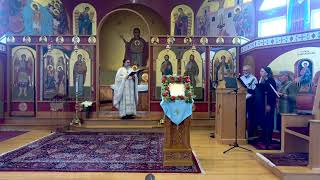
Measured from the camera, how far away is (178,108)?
5750 mm

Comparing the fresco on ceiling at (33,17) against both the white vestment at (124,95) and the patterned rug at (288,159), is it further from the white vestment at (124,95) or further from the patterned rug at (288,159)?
the patterned rug at (288,159)

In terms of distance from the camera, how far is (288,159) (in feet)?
19.4

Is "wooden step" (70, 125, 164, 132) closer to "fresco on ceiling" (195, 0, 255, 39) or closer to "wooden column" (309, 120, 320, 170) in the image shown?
"fresco on ceiling" (195, 0, 255, 39)

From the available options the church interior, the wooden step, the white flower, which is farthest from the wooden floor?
the white flower

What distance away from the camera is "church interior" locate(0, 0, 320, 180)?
5.79 meters

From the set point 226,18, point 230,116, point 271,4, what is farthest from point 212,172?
point 226,18

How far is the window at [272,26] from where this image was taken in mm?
9383

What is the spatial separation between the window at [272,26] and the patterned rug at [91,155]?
4.48m

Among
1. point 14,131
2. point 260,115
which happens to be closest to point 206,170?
point 260,115

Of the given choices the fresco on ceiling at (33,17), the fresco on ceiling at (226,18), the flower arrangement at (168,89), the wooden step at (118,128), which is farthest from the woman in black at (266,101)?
the fresco on ceiling at (33,17)

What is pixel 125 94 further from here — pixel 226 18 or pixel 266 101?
pixel 226 18

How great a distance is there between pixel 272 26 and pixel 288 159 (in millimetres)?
5140

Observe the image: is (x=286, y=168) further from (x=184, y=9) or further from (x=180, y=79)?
(x=184, y=9)

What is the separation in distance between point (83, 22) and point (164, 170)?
942cm
